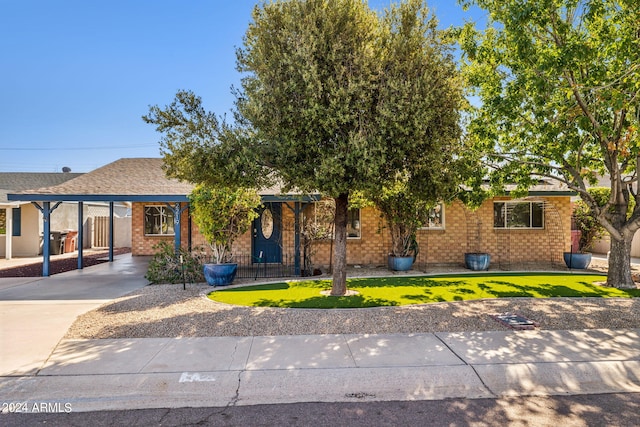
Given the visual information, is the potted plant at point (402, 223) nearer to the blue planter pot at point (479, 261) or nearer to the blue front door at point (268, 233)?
the blue planter pot at point (479, 261)

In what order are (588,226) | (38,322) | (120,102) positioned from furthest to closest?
(120,102) < (588,226) < (38,322)

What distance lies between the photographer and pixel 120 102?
20.6m

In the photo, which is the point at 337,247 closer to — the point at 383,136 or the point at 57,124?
the point at 383,136

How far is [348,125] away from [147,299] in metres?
5.72

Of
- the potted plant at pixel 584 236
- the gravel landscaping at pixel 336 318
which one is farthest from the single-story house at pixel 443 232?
the gravel landscaping at pixel 336 318

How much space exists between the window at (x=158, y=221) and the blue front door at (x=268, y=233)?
12.8 ft

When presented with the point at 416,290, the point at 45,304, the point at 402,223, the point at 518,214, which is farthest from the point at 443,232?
the point at 45,304

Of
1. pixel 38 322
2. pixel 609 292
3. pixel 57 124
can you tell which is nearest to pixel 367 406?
pixel 38 322

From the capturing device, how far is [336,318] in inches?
269

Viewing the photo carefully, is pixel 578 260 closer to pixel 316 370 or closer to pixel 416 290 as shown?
pixel 416 290

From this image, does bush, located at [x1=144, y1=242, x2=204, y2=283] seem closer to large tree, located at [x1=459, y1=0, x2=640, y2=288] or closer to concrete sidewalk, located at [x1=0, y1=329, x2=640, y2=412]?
concrete sidewalk, located at [x1=0, y1=329, x2=640, y2=412]

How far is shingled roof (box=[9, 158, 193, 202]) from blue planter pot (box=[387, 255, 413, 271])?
271 inches

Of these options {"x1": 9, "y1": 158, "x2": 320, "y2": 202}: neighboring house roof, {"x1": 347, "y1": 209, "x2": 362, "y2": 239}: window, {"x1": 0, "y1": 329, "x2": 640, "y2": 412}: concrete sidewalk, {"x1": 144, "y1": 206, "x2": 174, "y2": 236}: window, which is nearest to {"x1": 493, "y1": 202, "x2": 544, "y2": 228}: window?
{"x1": 347, "y1": 209, "x2": 362, "y2": 239}: window

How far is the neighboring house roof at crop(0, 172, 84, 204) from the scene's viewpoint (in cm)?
2233
